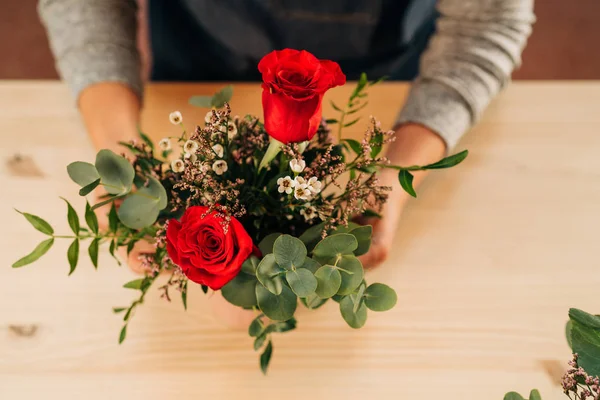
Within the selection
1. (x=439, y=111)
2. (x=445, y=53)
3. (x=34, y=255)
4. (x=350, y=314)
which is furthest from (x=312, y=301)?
(x=445, y=53)

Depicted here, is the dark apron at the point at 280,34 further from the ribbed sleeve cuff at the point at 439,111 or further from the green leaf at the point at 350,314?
the green leaf at the point at 350,314

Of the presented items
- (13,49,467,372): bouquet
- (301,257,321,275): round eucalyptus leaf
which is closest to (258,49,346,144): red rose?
(13,49,467,372): bouquet

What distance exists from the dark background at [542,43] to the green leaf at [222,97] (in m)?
1.49

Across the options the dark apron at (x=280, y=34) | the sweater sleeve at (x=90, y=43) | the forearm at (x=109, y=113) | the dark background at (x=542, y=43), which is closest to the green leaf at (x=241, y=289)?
the forearm at (x=109, y=113)

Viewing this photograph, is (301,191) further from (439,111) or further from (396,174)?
(439,111)

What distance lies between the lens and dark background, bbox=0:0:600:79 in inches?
71.4

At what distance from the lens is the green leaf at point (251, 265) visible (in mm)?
451

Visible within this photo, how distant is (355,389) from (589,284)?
355mm

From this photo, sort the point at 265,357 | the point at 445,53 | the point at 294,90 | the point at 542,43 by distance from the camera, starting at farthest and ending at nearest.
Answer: the point at 542,43 → the point at 445,53 → the point at 265,357 → the point at 294,90

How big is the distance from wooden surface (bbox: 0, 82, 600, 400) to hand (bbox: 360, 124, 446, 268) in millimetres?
52

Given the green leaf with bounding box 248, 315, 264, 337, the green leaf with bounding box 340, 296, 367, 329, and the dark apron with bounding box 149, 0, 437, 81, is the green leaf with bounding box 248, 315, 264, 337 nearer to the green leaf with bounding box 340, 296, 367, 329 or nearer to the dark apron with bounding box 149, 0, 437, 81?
the green leaf with bounding box 340, 296, 367, 329

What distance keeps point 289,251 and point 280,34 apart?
68 centimetres

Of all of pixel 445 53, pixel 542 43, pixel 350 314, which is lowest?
pixel 350 314

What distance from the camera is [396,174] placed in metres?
0.73
